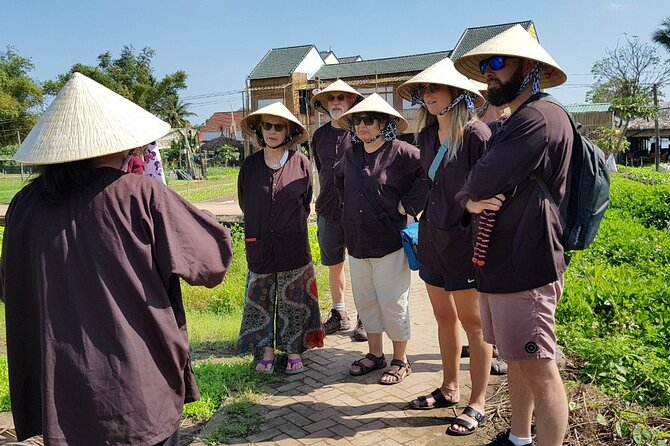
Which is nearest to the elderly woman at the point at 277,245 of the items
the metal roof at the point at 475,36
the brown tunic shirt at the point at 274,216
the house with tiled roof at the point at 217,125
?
the brown tunic shirt at the point at 274,216

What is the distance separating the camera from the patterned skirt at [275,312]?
437cm

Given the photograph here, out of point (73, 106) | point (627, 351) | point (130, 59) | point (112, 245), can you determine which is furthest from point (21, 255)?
point (130, 59)

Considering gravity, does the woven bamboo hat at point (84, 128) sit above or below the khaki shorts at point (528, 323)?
above

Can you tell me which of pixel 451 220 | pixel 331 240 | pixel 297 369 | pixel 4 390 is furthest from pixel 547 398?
pixel 4 390

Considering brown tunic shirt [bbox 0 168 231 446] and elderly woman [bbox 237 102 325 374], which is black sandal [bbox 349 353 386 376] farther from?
brown tunic shirt [bbox 0 168 231 446]

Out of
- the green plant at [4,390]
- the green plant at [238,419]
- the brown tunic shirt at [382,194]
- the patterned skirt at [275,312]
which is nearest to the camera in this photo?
the green plant at [238,419]

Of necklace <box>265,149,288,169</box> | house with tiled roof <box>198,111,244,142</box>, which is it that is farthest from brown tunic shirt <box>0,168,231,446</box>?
house with tiled roof <box>198,111,244,142</box>

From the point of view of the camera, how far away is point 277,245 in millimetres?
4242

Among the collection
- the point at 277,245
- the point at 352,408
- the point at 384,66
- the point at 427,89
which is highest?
the point at 384,66

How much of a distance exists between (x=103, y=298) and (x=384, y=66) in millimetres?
34407

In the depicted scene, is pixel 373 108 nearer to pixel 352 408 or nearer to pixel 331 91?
pixel 331 91

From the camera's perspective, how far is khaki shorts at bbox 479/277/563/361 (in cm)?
253

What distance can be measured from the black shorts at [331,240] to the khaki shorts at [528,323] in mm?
2638

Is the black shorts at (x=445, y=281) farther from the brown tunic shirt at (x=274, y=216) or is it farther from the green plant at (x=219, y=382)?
the green plant at (x=219, y=382)
